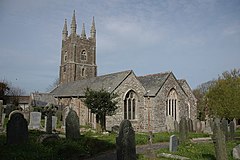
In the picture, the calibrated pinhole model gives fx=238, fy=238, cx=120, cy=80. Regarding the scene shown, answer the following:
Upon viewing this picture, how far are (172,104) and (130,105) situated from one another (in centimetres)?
458

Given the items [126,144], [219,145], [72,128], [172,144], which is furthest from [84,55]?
[219,145]

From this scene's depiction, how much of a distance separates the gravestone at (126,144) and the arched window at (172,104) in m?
17.3

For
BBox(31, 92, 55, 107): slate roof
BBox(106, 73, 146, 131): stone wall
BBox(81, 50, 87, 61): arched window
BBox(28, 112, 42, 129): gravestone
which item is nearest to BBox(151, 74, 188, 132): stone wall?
BBox(106, 73, 146, 131): stone wall

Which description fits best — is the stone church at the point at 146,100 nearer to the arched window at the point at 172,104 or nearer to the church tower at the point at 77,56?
the arched window at the point at 172,104

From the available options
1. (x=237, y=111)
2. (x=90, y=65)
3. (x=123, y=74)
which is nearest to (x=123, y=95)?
(x=123, y=74)

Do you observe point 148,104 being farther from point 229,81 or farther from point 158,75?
point 229,81

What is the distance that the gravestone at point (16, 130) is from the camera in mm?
11352

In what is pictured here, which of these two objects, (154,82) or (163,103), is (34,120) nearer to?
(163,103)

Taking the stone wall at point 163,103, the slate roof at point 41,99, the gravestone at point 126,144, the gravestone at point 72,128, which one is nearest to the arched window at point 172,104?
the stone wall at point 163,103

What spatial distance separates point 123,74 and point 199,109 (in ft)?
57.8

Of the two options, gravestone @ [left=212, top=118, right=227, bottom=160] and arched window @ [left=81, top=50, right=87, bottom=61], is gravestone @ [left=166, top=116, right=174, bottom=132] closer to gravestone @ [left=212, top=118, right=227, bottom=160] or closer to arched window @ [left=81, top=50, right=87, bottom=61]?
gravestone @ [left=212, top=118, right=227, bottom=160]

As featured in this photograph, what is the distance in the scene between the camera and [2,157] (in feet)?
29.2

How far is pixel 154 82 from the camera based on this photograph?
25.7 metres

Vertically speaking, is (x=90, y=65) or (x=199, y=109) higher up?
(x=90, y=65)
